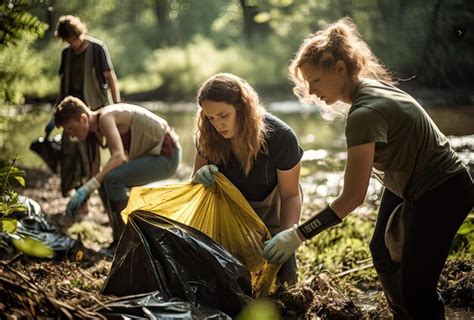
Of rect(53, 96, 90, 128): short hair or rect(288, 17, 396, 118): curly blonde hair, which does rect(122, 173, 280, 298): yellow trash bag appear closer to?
rect(288, 17, 396, 118): curly blonde hair

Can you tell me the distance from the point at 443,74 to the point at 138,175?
9.30m

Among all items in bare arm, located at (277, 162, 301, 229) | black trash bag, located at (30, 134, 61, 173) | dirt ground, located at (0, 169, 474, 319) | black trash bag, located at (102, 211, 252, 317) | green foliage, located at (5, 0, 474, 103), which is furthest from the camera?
green foliage, located at (5, 0, 474, 103)

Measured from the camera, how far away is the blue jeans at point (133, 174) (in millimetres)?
4270

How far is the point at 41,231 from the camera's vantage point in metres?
4.25

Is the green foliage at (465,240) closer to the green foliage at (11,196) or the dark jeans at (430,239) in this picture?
the dark jeans at (430,239)

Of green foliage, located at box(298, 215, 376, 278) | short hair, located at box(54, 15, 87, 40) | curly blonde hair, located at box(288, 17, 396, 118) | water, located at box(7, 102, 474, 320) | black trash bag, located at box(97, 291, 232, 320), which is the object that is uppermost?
short hair, located at box(54, 15, 87, 40)

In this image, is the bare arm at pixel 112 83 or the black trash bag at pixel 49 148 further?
the black trash bag at pixel 49 148

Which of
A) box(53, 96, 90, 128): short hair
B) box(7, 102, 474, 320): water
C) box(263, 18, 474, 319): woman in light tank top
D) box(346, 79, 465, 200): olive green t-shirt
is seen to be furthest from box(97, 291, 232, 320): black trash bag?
box(7, 102, 474, 320): water

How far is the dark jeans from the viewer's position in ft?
7.72

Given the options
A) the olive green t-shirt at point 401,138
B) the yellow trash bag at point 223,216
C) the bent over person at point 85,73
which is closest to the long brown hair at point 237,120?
the yellow trash bag at point 223,216

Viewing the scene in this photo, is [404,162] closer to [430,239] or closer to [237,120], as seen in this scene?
[430,239]

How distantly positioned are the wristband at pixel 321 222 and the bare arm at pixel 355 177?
3 cm

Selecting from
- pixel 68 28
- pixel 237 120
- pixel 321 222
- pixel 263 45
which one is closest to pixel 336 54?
pixel 321 222

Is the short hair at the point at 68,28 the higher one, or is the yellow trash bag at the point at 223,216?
the short hair at the point at 68,28
